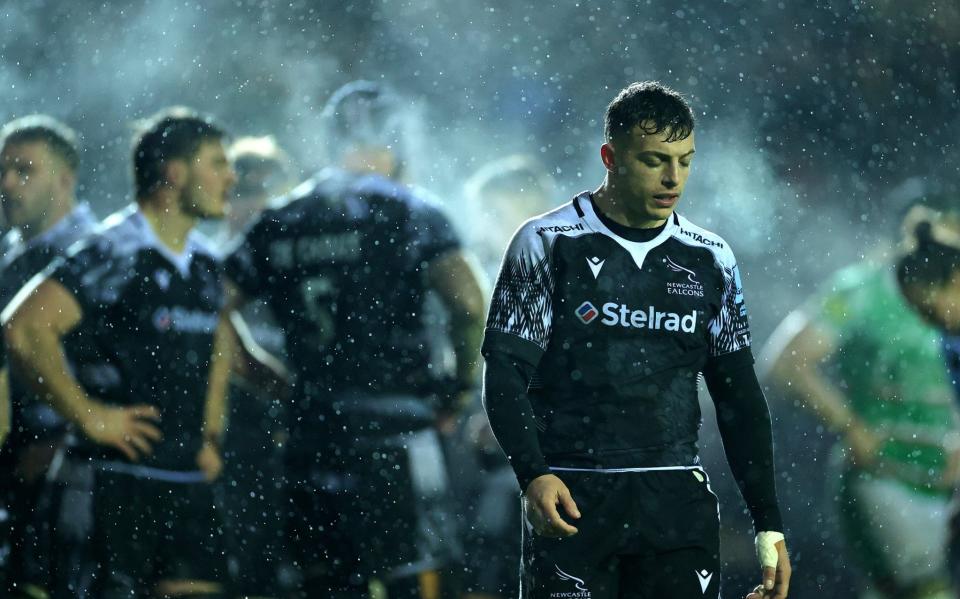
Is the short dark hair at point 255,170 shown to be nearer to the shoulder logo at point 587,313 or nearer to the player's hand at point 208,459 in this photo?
the player's hand at point 208,459

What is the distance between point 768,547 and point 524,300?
0.63 meters

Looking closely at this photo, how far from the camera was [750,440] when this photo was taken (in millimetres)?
2299

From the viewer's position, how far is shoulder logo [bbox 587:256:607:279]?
2.25 metres

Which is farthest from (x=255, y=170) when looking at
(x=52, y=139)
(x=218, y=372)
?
(x=218, y=372)

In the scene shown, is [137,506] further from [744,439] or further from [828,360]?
[828,360]

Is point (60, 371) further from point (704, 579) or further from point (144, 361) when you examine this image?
point (704, 579)

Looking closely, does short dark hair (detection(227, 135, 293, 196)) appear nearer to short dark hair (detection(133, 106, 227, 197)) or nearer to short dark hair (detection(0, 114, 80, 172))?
short dark hair (detection(0, 114, 80, 172))

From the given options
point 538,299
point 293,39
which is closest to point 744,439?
point 538,299

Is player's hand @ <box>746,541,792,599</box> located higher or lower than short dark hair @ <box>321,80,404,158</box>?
lower

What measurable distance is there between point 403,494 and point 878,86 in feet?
14.0

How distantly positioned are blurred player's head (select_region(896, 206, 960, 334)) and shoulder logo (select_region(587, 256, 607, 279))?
7.09 ft

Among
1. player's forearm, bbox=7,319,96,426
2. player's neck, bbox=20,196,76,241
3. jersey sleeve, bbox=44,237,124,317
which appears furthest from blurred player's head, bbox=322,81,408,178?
player's neck, bbox=20,196,76,241

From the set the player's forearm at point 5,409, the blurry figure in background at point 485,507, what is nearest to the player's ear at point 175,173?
the player's forearm at point 5,409

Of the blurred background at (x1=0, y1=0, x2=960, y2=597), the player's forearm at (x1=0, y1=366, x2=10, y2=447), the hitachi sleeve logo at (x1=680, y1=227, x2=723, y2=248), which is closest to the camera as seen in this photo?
the hitachi sleeve logo at (x1=680, y1=227, x2=723, y2=248)
